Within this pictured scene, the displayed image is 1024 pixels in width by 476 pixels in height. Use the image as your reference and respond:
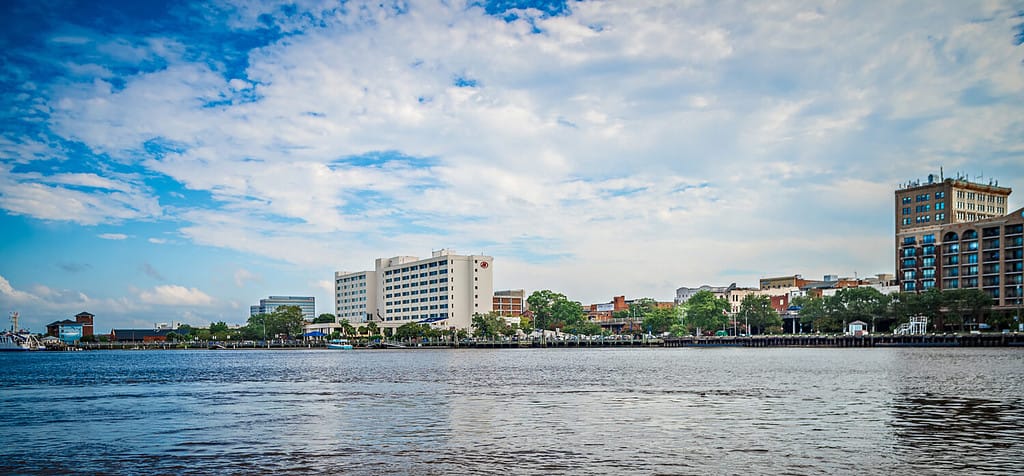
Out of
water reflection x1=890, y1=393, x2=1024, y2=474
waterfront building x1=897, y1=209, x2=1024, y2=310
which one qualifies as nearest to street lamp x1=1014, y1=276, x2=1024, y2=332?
waterfront building x1=897, y1=209, x2=1024, y2=310

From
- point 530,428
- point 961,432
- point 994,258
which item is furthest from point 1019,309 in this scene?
point 530,428

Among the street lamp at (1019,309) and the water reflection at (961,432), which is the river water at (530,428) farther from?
the street lamp at (1019,309)

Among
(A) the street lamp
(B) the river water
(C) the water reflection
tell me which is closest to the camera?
(C) the water reflection

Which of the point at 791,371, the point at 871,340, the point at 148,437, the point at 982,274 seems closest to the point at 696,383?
the point at 791,371

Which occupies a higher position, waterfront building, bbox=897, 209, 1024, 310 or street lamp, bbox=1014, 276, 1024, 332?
waterfront building, bbox=897, 209, 1024, 310

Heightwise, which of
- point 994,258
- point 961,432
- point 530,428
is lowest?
point 530,428

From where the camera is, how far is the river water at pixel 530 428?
29.6 meters

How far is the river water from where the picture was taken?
2959 cm

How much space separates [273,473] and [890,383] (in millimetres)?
53269

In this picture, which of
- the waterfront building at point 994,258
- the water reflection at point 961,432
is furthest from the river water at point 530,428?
the waterfront building at point 994,258

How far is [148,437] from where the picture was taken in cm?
3716

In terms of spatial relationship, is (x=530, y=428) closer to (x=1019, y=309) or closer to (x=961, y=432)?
(x=961, y=432)

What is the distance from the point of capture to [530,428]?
127ft

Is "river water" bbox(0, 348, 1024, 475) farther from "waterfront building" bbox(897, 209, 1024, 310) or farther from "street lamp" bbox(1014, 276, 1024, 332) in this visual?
"waterfront building" bbox(897, 209, 1024, 310)
